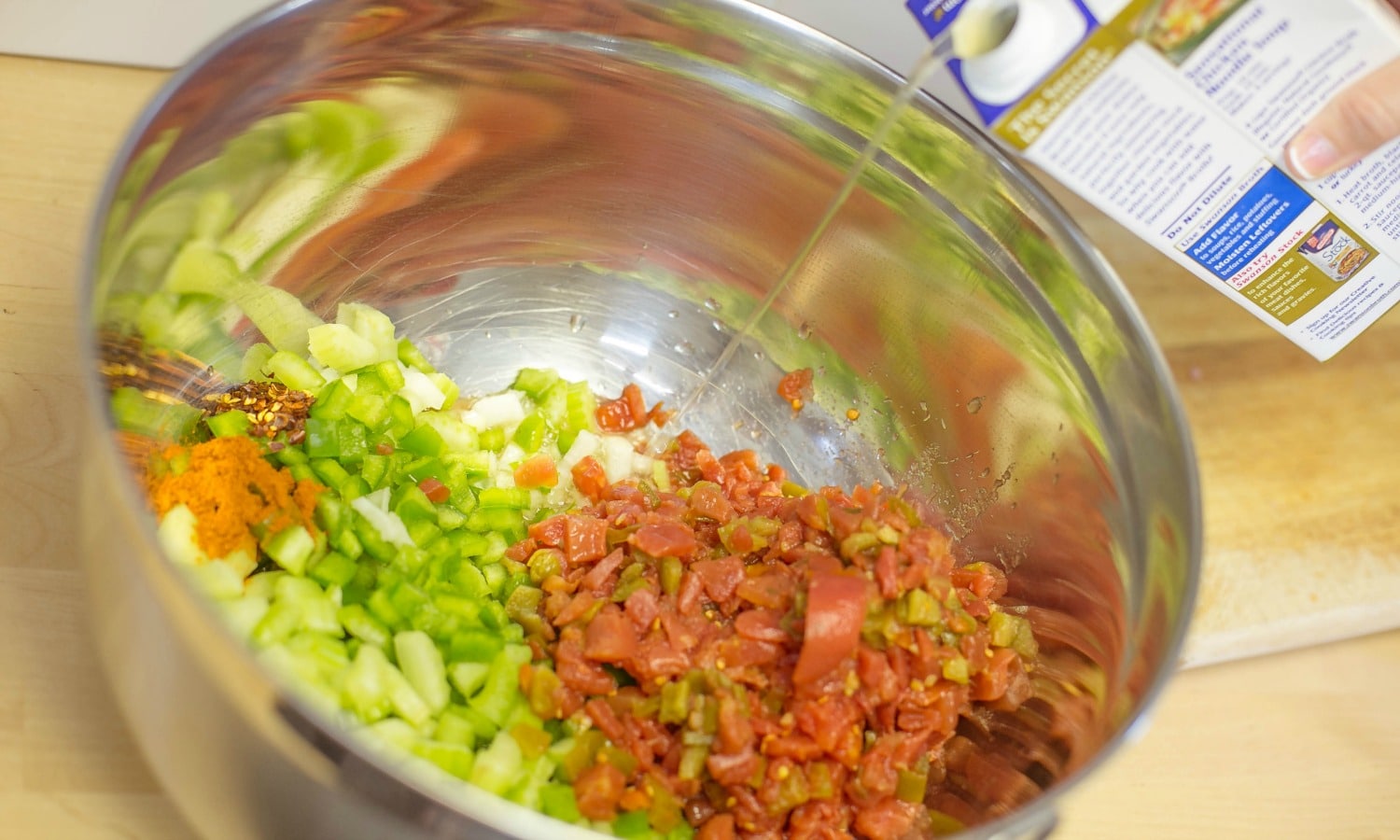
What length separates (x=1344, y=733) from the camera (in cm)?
202

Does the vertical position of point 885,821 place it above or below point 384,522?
below

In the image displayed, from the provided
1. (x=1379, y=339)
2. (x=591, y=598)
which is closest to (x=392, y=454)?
(x=591, y=598)

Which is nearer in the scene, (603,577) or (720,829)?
(720,829)

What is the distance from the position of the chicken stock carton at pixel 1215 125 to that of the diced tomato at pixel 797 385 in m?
0.72

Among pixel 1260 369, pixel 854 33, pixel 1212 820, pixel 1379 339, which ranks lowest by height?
pixel 1212 820

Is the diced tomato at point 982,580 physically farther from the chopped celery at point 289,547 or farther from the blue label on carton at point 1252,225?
the chopped celery at point 289,547

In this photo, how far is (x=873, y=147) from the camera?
1761 mm

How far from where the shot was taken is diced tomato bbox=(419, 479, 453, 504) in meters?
1.76

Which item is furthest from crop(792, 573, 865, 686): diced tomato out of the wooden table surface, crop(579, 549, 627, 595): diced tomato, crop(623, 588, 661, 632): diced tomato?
the wooden table surface

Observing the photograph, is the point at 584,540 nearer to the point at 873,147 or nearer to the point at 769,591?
the point at 769,591

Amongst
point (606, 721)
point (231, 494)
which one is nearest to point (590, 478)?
point (606, 721)

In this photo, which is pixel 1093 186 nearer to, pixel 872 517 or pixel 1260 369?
pixel 872 517

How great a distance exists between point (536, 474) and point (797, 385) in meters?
0.54

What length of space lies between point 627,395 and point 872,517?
2.19 feet
